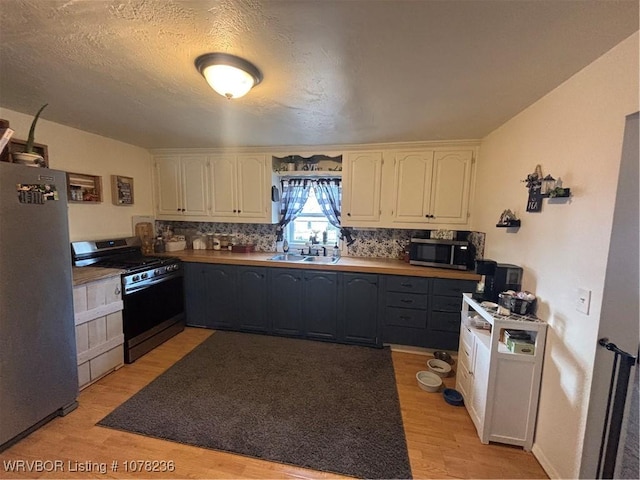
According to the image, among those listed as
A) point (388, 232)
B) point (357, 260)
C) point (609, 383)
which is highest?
point (388, 232)

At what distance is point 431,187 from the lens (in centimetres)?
312

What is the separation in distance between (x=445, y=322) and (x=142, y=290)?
3.11 m

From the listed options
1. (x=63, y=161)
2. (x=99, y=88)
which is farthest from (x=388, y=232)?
(x=63, y=161)

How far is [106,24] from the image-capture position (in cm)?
121

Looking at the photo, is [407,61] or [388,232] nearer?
[407,61]

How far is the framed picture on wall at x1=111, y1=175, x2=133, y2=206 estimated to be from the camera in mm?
3254

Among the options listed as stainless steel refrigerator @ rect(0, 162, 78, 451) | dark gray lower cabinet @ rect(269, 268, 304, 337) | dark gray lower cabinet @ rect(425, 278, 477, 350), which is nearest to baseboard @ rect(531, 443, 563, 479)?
dark gray lower cabinet @ rect(425, 278, 477, 350)

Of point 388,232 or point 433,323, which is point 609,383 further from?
point 388,232

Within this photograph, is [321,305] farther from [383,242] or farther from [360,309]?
[383,242]

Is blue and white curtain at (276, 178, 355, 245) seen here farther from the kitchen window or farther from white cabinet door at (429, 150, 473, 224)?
white cabinet door at (429, 150, 473, 224)

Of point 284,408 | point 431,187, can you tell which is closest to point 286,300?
point 284,408

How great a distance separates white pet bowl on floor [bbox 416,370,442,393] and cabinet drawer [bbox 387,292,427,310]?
0.66m

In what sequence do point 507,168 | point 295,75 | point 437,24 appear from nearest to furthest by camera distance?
point 437,24 < point 295,75 < point 507,168

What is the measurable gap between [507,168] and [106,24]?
2.78m
